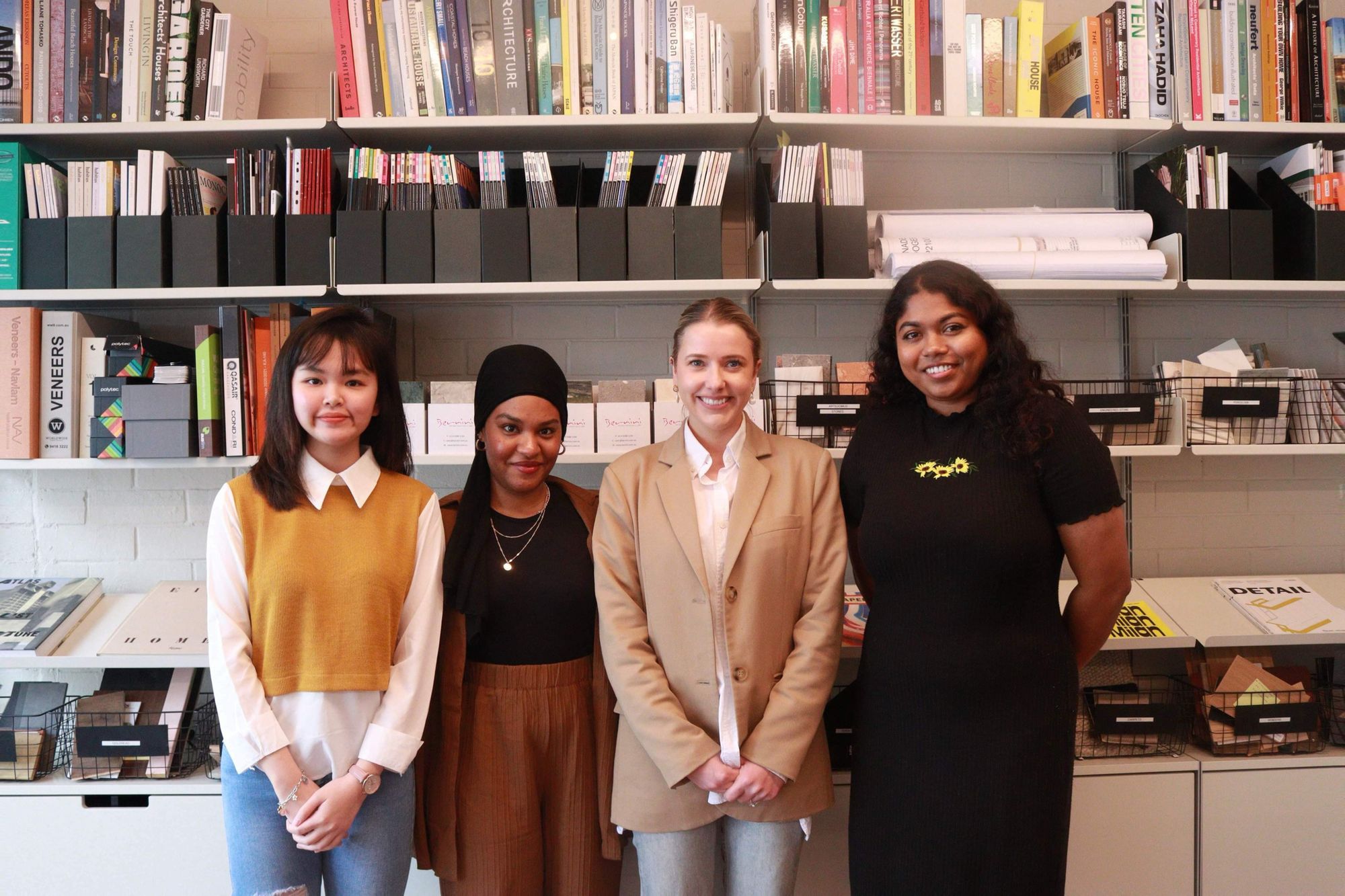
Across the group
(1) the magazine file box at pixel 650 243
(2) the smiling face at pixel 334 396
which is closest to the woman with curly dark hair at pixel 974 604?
(1) the magazine file box at pixel 650 243

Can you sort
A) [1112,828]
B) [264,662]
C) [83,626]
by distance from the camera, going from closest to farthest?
[264,662] → [1112,828] → [83,626]

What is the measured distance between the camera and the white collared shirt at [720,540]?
1.58 metres

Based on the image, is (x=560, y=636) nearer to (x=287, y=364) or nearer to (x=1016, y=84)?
(x=287, y=364)

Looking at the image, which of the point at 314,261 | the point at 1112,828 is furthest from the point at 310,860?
the point at 1112,828

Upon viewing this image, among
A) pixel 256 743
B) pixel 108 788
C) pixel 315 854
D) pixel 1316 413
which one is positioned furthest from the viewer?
pixel 1316 413

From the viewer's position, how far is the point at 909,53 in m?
2.27

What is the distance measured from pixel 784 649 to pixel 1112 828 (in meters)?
1.17

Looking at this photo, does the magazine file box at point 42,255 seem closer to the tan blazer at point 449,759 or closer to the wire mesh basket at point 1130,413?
the tan blazer at point 449,759

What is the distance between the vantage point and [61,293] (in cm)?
219

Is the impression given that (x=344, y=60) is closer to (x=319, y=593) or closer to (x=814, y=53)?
(x=814, y=53)

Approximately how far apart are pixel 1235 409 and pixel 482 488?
6.28 ft

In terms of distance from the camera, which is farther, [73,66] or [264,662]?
[73,66]

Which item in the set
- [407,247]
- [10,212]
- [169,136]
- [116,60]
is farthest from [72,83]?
[407,247]

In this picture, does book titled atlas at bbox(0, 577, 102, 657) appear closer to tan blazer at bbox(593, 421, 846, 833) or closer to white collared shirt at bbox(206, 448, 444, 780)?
white collared shirt at bbox(206, 448, 444, 780)
